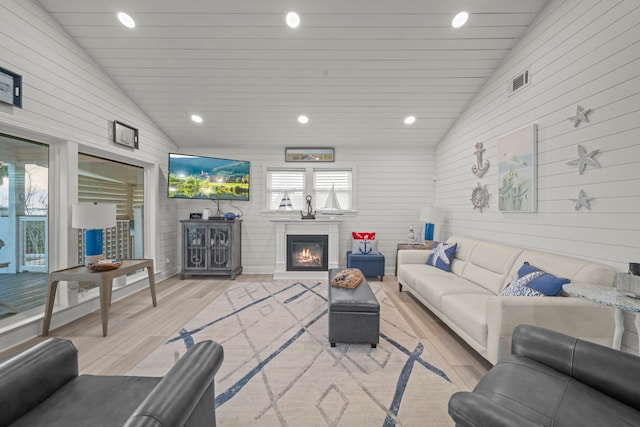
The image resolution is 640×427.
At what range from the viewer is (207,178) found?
4.93 m

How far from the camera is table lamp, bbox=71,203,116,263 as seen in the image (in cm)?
276

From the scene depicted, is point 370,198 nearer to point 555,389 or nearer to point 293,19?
point 293,19

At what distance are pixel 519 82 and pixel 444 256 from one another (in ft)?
7.35

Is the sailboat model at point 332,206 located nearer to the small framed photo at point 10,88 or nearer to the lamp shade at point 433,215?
the lamp shade at point 433,215

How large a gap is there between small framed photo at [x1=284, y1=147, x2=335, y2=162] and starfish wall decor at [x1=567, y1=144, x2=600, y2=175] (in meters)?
3.60

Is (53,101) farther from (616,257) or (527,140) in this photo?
(616,257)

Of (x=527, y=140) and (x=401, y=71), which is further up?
(x=401, y=71)

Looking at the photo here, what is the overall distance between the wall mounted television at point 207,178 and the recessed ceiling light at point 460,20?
379 centimetres

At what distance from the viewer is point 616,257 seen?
2018 millimetres

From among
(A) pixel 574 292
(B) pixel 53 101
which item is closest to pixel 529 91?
(A) pixel 574 292

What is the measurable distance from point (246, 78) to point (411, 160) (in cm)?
333

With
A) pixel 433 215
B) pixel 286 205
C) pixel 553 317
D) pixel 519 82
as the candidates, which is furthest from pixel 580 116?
pixel 286 205

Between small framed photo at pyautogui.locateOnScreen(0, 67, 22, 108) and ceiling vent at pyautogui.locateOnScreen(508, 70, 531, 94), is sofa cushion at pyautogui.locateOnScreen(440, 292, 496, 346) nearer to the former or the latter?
ceiling vent at pyautogui.locateOnScreen(508, 70, 531, 94)

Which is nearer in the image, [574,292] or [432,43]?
[574,292]
